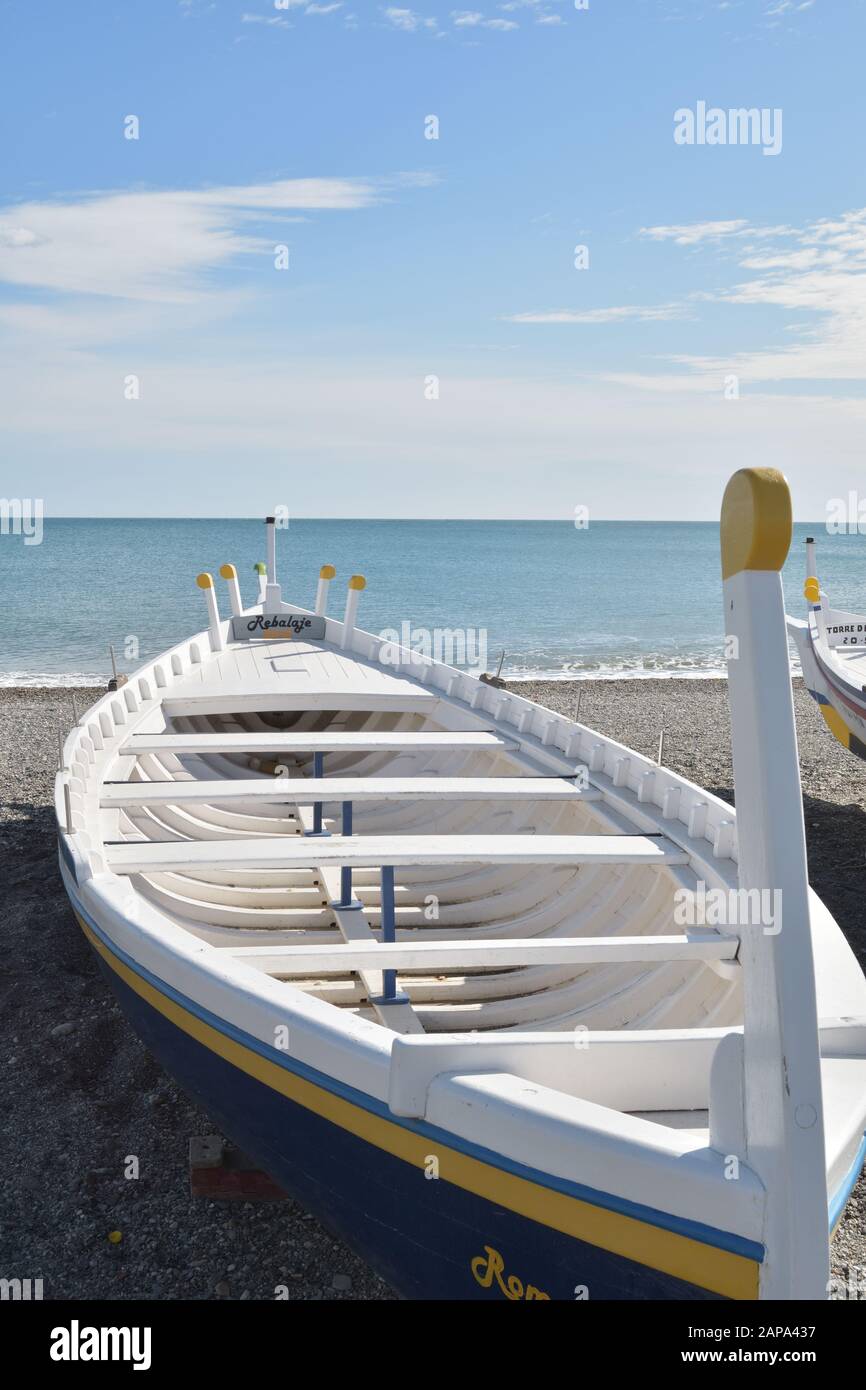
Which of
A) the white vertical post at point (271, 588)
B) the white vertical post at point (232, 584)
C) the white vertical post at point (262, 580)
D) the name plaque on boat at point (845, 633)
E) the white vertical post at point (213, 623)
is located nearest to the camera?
the white vertical post at point (213, 623)

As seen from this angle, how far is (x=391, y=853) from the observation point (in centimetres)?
426

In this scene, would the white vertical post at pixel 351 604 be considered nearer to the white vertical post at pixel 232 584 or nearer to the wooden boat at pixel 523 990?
the white vertical post at pixel 232 584

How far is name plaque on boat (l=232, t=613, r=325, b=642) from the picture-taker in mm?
9883

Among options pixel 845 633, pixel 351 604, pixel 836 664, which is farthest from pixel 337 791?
pixel 845 633

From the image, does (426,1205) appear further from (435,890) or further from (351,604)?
(351,604)

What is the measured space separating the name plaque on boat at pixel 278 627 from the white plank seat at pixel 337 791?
14.8 feet

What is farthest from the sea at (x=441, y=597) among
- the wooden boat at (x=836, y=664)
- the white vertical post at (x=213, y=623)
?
the wooden boat at (x=836, y=664)

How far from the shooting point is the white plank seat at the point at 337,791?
16.4 ft

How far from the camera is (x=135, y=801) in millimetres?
5168

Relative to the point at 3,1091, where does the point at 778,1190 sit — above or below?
above

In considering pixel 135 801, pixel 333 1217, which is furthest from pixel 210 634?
pixel 333 1217
